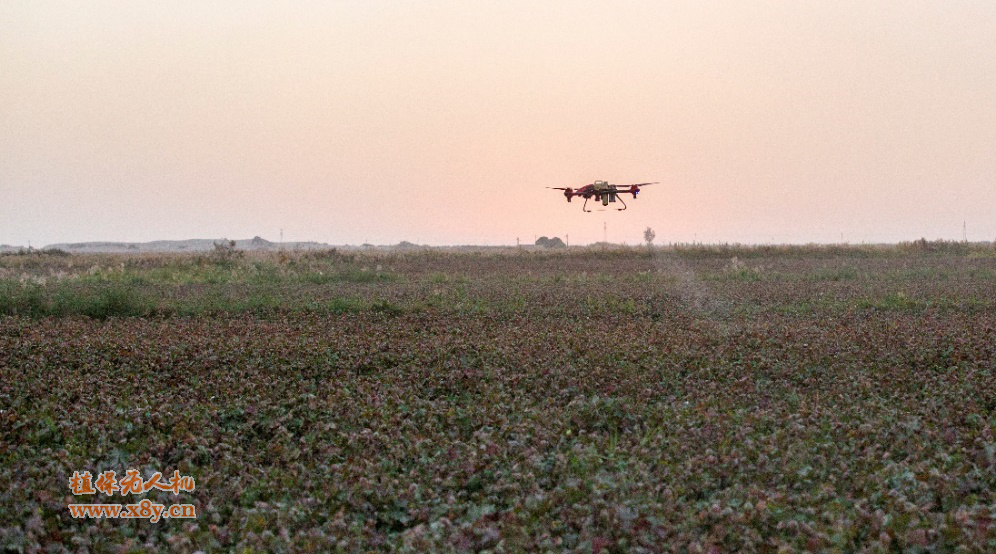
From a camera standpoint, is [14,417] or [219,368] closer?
[14,417]

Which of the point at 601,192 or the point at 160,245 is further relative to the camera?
the point at 160,245

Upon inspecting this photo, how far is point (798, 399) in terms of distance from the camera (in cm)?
971

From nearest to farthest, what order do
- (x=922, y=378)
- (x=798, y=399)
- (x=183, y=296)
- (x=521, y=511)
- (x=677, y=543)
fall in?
(x=677, y=543), (x=521, y=511), (x=798, y=399), (x=922, y=378), (x=183, y=296)

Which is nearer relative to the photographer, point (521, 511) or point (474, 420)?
point (521, 511)

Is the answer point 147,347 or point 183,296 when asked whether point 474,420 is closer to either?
point 147,347

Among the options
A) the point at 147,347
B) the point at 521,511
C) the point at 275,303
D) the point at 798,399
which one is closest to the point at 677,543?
the point at 521,511

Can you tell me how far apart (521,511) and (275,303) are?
15379mm

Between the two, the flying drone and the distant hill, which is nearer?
the flying drone

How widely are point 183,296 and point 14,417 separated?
14.6 meters

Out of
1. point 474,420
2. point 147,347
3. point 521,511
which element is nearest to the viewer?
point 521,511

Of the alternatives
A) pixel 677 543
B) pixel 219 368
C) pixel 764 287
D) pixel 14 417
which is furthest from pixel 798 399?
pixel 764 287

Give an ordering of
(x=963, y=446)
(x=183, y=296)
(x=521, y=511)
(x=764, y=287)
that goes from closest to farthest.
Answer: (x=521, y=511) → (x=963, y=446) → (x=183, y=296) → (x=764, y=287)

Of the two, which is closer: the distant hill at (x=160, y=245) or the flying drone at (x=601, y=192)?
the flying drone at (x=601, y=192)

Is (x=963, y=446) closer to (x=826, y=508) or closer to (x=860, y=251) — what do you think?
(x=826, y=508)
